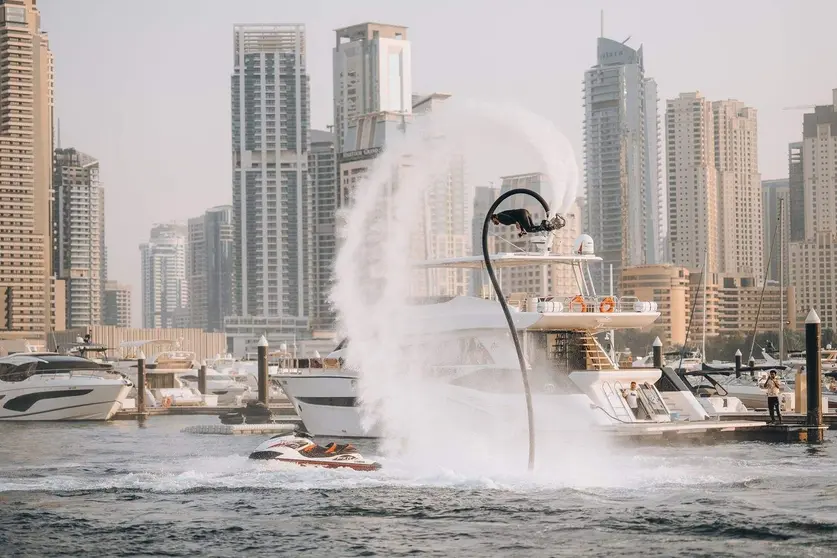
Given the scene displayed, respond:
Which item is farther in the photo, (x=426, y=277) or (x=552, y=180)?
(x=426, y=277)

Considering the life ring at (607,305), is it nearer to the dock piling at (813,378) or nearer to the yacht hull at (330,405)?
the dock piling at (813,378)

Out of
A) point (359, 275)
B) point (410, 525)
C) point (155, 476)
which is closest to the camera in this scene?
point (410, 525)

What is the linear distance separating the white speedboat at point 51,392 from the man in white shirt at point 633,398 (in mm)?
33258

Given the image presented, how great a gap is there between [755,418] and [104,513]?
25890mm

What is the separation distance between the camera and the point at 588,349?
39094 mm

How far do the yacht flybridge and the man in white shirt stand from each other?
0.18ft

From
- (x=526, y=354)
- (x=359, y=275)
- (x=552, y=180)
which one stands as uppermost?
(x=552, y=180)

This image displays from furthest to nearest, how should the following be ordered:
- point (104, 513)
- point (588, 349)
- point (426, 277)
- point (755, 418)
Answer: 1. point (755, 418)
2. point (426, 277)
3. point (588, 349)
4. point (104, 513)

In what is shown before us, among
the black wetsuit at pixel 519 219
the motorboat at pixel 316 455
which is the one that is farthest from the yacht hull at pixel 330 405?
the black wetsuit at pixel 519 219

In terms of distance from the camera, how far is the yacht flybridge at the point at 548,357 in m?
37.3

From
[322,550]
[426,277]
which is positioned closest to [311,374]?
[426,277]

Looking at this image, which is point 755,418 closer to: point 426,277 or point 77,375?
point 426,277

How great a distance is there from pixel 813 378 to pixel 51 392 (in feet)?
123

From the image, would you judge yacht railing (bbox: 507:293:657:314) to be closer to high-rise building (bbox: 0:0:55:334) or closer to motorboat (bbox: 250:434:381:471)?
motorboat (bbox: 250:434:381:471)
